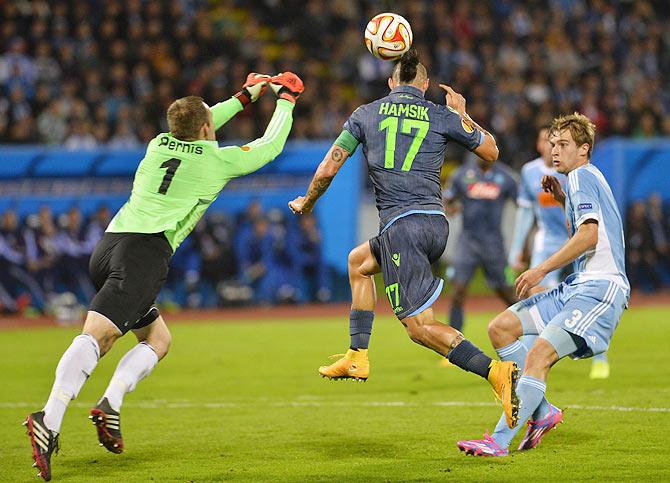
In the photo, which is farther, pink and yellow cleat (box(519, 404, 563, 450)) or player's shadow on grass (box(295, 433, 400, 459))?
player's shadow on grass (box(295, 433, 400, 459))

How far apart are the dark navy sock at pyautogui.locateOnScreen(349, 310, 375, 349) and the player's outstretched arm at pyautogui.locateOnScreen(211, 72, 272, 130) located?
179 centimetres

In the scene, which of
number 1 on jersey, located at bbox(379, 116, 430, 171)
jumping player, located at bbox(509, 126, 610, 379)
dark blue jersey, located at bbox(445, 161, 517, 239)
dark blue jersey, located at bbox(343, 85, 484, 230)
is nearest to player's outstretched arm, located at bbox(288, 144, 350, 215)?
dark blue jersey, located at bbox(343, 85, 484, 230)

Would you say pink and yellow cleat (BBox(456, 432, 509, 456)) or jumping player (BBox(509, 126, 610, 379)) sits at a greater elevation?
jumping player (BBox(509, 126, 610, 379))

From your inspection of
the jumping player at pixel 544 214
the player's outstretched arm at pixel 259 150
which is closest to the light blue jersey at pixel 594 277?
the player's outstretched arm at pixel 259 150

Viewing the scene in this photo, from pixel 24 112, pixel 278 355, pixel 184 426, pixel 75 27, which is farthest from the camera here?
pixel 75 27

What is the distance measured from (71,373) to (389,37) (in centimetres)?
333

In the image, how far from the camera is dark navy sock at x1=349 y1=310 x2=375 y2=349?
8508mm

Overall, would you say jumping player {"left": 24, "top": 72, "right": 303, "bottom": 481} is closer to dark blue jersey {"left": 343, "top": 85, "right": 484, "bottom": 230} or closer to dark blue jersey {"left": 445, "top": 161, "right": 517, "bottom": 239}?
dark blue jersey {"left": 343, "top": 85, "right": 484, "bottom": 230}

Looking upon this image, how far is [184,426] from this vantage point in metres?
9.45

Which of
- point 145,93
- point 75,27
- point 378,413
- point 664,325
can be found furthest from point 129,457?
point 75,27

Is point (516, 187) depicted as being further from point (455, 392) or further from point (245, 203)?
point (245, 203)

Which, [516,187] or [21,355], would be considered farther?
[21,355]

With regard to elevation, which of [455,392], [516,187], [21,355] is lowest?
[21,355]

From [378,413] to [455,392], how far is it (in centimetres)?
145
